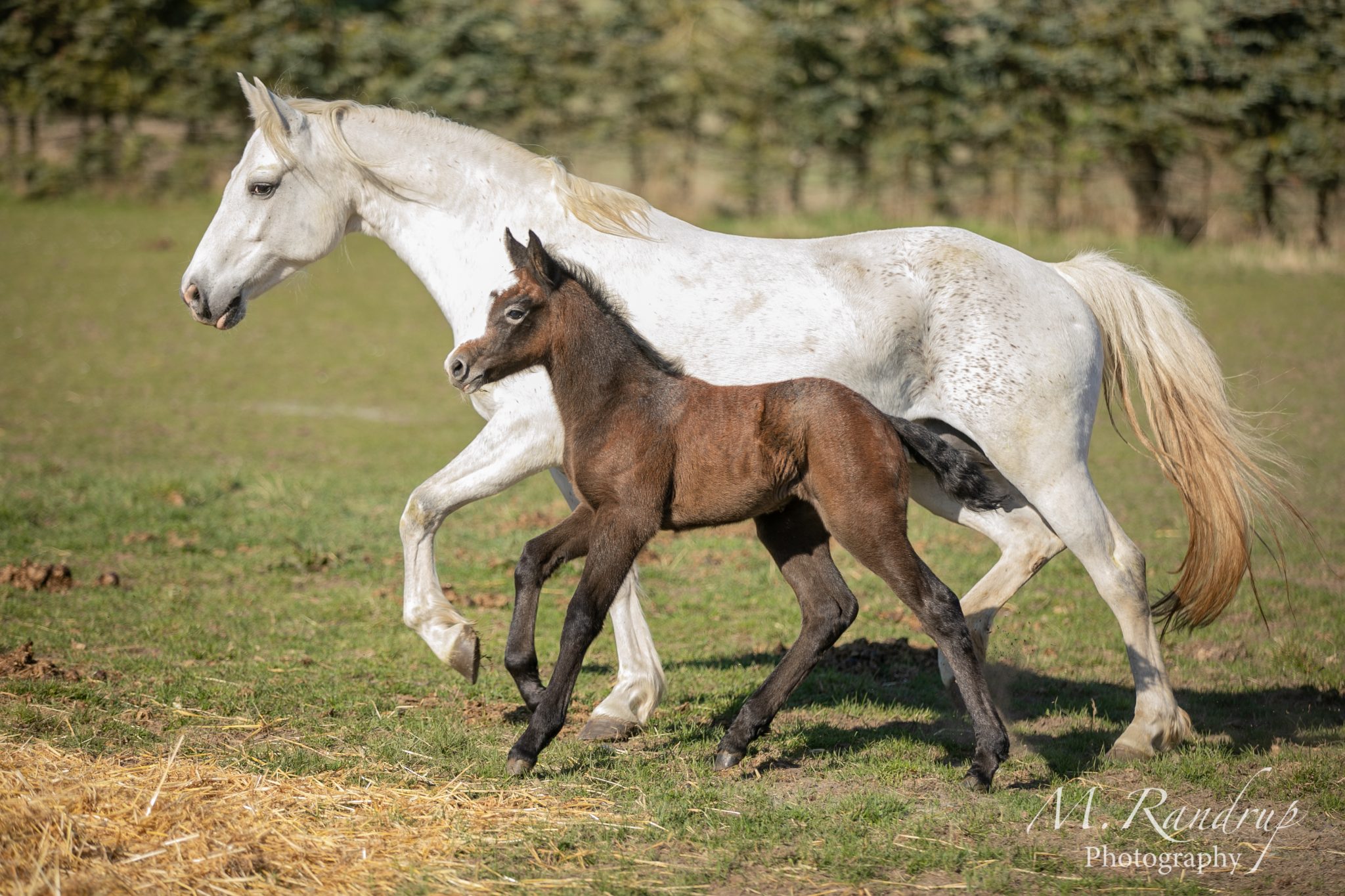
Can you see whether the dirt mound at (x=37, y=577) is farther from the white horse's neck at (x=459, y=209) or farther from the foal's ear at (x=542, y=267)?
the foal's ear at (x=542, y=267)

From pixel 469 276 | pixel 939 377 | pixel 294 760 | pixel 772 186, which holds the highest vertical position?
pixel 469 276

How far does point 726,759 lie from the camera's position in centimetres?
437

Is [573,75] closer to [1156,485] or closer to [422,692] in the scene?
[1156,485]

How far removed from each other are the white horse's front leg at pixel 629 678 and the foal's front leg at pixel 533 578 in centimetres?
38

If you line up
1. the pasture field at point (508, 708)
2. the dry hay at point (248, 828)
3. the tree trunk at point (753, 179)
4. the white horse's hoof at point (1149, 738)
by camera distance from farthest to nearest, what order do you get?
1. the tree trunk at point (753, 179)
2. the white horse's hoof at point (1149, 738)
3. the pasture field at point (508, 708)
4. the dry hay at point (248, 828)

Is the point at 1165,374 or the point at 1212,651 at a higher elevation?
the point at 1165,374

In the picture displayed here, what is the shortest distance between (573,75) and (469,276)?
63.7ft

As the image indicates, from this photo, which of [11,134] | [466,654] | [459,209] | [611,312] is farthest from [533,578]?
[11,134]

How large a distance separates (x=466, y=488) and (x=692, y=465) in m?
1.04

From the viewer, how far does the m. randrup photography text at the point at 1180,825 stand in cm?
368

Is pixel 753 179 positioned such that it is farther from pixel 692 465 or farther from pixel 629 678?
pixel 692 465

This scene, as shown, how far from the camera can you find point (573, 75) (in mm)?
23266

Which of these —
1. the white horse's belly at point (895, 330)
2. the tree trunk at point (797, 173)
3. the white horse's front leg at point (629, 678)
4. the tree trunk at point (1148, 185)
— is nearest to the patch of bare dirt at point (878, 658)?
the white horse's front leg at point (629, 678)

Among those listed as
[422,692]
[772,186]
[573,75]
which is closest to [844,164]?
[772,186]
